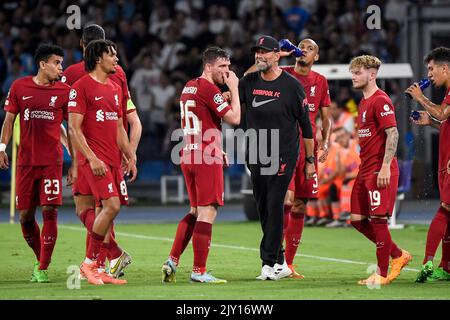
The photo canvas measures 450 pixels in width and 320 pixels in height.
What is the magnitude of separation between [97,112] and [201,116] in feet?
3.48

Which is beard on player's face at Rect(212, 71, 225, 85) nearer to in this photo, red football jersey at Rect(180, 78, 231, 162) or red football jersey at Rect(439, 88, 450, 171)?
red football jersey at Rect(180, 78, 231, 162)

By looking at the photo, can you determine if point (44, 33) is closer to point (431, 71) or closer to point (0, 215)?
point (0, 215)

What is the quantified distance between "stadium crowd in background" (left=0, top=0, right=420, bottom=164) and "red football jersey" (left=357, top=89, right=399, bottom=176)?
1331 cm

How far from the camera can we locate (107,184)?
39.7 feet

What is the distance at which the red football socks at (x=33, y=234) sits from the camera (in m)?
13.1

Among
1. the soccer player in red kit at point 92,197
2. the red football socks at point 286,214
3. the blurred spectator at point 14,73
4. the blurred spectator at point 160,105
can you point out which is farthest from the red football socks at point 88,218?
the blurred spectator at point 14,73

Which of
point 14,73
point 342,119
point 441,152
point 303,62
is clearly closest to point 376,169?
point 441,152

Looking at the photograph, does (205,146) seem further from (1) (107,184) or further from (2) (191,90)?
(1) (107,184)

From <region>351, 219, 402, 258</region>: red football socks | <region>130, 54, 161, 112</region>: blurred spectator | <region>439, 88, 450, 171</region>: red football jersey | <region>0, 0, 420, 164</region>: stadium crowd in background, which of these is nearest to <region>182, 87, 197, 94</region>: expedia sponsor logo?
<region>351, 219, 402, 258</region>: red football socks

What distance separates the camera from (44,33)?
27.7m

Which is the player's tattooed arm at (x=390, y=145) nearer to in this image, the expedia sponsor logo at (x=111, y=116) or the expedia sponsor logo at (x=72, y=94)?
the expedia sponsor logo at (x=111, y=116)

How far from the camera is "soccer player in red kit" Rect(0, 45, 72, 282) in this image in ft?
42.0

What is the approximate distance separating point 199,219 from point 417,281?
2.35 meters
